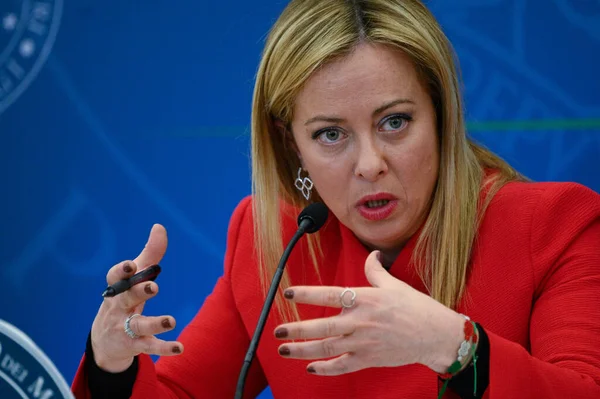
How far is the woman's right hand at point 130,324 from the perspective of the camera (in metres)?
1.48

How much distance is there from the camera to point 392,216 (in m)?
1.65

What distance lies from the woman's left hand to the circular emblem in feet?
4.63

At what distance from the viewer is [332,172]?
1.68m

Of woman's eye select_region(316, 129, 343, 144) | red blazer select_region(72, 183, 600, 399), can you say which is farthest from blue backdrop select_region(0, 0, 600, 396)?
woman's eye select_region(316, 129, 343, 144)

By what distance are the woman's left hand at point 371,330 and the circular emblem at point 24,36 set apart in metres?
1.41

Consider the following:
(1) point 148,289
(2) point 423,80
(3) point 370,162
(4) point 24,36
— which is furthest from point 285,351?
(4) point 24,36

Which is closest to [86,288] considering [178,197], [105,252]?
[105,252]

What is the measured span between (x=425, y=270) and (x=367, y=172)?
228mm

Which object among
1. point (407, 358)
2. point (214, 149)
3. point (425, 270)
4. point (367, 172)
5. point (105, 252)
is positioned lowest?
point (407, 358)

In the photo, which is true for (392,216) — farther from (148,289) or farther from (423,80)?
(148,289)

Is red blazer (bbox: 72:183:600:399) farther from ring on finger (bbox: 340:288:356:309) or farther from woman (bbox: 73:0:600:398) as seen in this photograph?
ring on finger (bbox: 340:288:356:309)

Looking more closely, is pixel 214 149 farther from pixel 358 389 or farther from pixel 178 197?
pixel 358 389

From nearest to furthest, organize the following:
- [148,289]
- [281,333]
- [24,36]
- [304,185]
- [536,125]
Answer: [281,333] → [148,289] → [304,185] → [536,125] → [24,36]

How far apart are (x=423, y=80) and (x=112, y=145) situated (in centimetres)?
102
